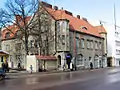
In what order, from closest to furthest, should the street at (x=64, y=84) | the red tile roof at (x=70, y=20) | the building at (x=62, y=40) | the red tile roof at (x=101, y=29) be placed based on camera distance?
the street at (x=64, y=84) < the building at (x=62, y=40) < the red tile roof at (x=70, y=20) < the red tile roof at (x=101, y=29)

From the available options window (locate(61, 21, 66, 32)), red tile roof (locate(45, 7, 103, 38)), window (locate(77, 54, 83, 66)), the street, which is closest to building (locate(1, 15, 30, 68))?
red tile roof (locate(45, 7, 103, 38))

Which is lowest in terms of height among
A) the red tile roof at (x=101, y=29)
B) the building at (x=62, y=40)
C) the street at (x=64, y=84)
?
the street at (x=64, y=84)

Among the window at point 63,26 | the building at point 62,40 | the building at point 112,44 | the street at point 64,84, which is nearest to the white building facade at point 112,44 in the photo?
the building at point 112,44

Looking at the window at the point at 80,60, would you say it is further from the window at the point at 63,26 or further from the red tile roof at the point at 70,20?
the window at the point at 63,26

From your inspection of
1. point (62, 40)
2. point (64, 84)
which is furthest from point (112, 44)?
point (64, 84)

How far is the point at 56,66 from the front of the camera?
50156 mm

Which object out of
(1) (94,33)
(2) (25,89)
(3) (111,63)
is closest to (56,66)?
(1) (94,33)

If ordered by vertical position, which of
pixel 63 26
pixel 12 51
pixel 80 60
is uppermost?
pixel 63 26

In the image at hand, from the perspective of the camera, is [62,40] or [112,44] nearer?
[62,40]

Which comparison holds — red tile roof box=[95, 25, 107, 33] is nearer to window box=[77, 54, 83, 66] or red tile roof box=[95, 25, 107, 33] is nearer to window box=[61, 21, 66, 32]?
window box=[77, 54, 83, 66]

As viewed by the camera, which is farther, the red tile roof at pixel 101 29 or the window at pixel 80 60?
the red tile roof at pixel 101 29

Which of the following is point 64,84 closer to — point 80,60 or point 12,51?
point 80,60

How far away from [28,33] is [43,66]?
6.56 meters

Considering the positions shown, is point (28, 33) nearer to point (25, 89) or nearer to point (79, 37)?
point (79, 37)
